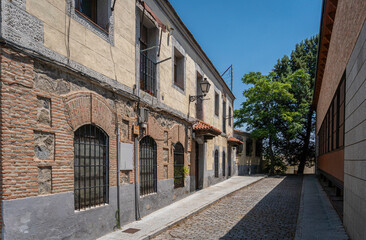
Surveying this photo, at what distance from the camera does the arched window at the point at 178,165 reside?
10.4m

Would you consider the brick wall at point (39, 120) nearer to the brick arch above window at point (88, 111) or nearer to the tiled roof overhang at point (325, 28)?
the brick arch above window at point (88, 111)

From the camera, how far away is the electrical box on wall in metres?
6.77

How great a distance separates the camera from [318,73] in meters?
16.0

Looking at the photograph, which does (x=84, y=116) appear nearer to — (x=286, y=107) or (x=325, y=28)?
(x=325, y=28)

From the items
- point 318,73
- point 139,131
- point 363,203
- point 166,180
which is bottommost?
point 166,180

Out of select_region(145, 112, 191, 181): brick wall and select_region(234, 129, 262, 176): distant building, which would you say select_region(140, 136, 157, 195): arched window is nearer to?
select_region(145, 112, 191, 181): brick wall

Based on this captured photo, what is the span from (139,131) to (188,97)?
15.9 ft

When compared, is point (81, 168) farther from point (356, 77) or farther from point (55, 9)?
point (356, 77)

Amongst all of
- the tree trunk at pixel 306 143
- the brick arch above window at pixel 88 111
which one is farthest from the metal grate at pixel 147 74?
the tree trunk at pixel 306 143

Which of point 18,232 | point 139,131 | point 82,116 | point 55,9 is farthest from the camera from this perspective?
point 139,131

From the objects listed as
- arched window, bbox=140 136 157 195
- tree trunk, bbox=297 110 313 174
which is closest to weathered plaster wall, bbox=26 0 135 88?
arched window, bbox=140 136 157 195

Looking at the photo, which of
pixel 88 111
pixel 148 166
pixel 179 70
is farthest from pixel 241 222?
pixel 179 70

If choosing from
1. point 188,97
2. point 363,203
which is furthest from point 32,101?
point 188,97

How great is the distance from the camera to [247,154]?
29.7 meters
